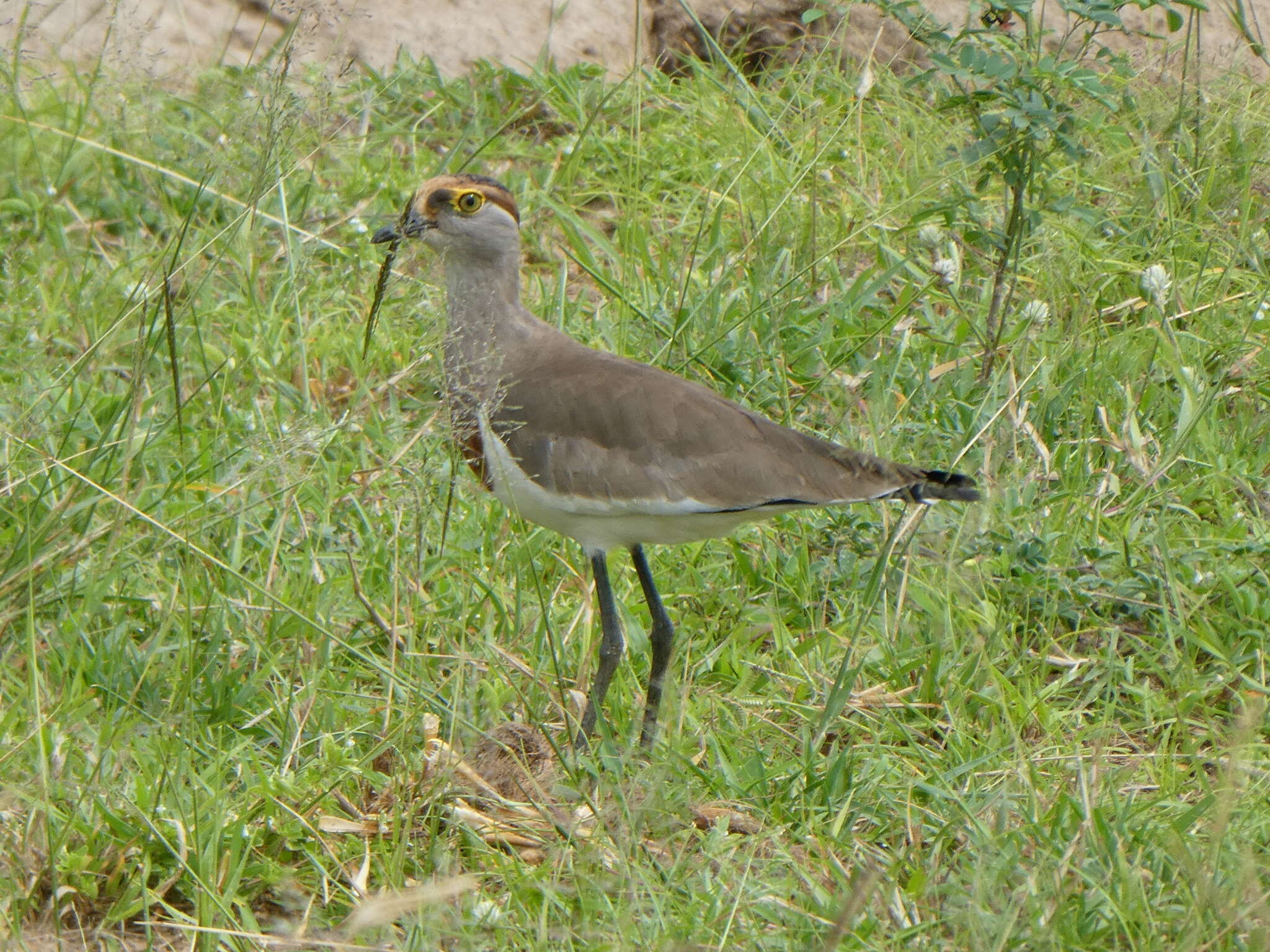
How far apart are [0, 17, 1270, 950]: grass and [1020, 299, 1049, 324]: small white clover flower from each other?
0.07 m

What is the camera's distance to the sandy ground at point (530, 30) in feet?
20.3

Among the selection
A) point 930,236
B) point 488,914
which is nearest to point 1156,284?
point 930,236

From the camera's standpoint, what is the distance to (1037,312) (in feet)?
16.5

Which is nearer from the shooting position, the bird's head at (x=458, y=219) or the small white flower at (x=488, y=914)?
the small white flower at (x=488, y=914)

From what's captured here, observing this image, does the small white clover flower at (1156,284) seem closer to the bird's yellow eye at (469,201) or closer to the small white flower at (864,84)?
the small white flower at (864,84)

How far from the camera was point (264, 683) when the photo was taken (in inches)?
146

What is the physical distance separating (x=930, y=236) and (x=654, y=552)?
1.75 metres

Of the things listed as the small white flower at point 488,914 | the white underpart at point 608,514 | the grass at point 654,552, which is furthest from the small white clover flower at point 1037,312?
the small white flower at point 488,914

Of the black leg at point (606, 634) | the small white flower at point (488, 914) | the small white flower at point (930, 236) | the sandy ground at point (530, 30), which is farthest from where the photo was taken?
the sandy ground at point (530, 30)

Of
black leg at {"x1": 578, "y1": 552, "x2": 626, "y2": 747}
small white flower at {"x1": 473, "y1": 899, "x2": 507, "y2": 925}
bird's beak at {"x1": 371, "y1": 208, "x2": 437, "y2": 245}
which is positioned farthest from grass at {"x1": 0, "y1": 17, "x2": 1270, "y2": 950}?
bird's beak at {"x1": 371, "y1": 208, "x2": 437, "y2": 245}

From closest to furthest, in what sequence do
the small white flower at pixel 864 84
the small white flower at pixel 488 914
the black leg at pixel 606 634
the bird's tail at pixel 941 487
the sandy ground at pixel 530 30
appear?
the small white flower at pixel 488 914 < the bird's tail at pixel 941 487 < the black leg at pixel 606 634 < the small white flower at pixel 864 84 < the sandy ground at pixel 530 30

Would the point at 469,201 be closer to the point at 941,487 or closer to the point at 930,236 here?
the point at 941,487

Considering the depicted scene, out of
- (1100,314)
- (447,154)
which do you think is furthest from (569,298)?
(1100,314)

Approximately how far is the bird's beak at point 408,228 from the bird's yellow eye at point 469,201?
89 mm
